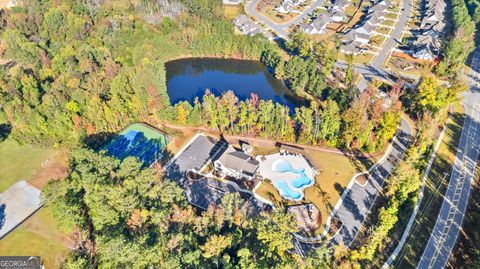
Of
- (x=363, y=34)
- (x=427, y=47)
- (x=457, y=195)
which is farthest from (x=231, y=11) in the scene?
(x=457, y=195)

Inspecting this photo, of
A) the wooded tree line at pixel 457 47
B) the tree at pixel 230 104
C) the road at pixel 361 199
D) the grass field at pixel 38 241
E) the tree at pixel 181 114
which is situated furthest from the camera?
the wooded tree line at pixel 457 47

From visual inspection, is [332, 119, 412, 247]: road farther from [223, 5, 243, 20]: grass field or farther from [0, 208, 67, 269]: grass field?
[223, 5, 243, 20]: grass field

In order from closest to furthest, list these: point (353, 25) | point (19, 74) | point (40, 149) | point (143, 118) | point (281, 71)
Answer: point (40, 149) < point (143, 118) < point (19, 74) < point (281, 71) < point (353, 25)

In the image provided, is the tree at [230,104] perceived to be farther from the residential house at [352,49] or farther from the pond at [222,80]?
the residential house at [352,49]

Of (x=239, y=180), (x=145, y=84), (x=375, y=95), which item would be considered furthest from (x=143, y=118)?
(x=375, y=95)

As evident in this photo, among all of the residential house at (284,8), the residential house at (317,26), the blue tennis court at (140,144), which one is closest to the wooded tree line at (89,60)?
the blue tennis court at (140,144)

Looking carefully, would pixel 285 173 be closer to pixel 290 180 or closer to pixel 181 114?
pixel 290 180

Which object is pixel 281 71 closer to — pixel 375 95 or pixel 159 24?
pixel 375 95
